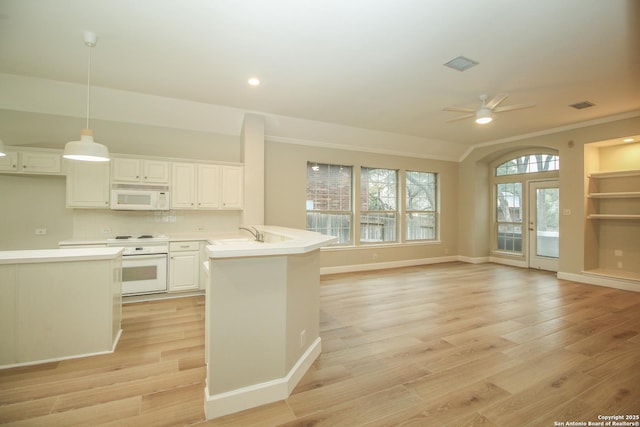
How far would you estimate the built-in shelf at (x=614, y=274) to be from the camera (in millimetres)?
4902

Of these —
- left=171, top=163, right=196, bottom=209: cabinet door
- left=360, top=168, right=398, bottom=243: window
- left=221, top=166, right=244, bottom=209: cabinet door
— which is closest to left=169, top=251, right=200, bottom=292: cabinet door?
left=171, top=163, right=196, bottom=209: cabinet door

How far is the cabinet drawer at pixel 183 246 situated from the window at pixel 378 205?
11.9 feet

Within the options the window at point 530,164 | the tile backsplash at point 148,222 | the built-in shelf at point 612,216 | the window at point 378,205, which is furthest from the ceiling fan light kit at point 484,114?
the tile backsplash at point 148,222

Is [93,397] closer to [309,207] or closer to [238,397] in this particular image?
[238,397]

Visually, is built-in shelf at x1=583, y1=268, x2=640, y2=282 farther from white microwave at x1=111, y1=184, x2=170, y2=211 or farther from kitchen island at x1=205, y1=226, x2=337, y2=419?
white microwave at x1=111, y1=184, x2=170, y2=211

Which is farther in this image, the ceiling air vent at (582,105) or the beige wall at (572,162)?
the beige wall at (572,162)

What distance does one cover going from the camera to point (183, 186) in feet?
15.1

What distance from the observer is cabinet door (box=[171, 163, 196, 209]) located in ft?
14.9

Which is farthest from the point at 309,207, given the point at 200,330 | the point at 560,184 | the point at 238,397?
the point at 560,184

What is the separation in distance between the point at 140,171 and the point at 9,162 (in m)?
1.48

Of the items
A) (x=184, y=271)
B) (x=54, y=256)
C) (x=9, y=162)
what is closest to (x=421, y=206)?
(x=184, y=271)

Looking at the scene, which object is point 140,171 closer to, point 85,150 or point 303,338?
point 85,150

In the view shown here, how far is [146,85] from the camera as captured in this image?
3.85m

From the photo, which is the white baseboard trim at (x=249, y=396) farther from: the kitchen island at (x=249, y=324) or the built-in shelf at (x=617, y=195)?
the built-in shelf at (x=617, y=195)
